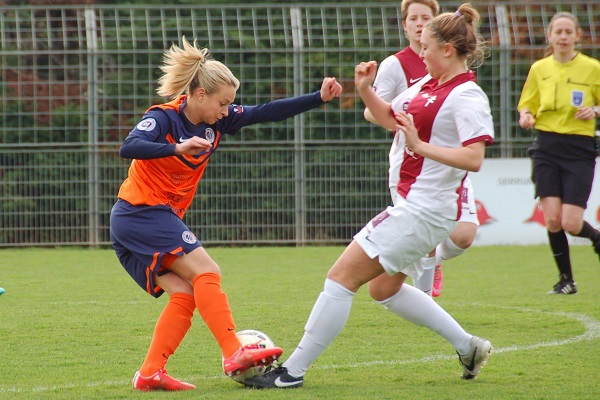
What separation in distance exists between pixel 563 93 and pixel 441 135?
4396mm

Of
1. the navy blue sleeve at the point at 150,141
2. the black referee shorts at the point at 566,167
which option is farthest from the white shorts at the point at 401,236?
the black referee shorts at the point at 566,167

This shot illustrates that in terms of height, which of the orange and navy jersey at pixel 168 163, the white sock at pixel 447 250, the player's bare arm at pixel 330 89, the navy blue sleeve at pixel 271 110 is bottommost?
the white sock at pixel 447 250

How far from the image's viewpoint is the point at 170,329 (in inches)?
191

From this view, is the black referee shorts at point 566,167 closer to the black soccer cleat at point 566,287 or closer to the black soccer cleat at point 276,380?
the black soccer cleat at point 566,287

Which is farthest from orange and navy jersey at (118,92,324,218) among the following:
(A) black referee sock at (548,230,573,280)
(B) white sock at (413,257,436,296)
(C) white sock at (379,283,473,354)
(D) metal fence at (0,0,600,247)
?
(D) metal fence at (0,0,600,247)

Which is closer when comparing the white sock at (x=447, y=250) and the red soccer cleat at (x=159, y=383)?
the red soccer cleat at (x=159, y=383)

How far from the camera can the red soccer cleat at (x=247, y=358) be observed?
4.64 m

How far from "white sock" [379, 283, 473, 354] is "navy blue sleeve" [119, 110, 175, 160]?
4.50ft

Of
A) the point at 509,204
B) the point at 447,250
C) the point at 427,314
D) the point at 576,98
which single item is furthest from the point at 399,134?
the point at 509,204

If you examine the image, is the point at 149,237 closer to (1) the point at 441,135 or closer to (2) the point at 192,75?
(2) the point at 192,75

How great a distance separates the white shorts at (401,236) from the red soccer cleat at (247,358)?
0.67m

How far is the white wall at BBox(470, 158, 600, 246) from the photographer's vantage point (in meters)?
14.4

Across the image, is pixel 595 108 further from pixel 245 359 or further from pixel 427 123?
pixel 245 359

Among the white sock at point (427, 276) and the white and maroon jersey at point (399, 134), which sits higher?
the white and maroon jersey at point (399, 134)
